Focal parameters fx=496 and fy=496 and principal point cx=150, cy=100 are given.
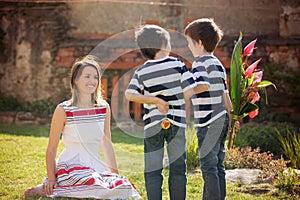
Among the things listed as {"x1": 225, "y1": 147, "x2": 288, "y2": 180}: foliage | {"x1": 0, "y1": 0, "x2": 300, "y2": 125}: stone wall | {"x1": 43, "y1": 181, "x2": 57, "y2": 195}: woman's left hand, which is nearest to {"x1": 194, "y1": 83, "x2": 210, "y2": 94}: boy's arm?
{"x1": 43, "y1": 181, "x2": 57, "y2": 195}: woman's left hand

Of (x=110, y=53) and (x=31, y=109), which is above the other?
(x=110, y=53)

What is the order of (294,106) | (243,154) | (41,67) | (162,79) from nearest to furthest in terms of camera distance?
(162,79) → (243,154) → (294,106) → (41,67)

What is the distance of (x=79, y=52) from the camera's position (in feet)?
32.5

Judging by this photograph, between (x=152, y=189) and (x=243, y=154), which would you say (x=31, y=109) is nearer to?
(x=243, y=154)

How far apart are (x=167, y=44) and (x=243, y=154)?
→ 8.34 feet

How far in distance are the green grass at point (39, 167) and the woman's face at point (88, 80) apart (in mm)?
966

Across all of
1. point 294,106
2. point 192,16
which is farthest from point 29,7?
point 294,106

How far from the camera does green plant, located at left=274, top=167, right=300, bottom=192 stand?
14.1ft

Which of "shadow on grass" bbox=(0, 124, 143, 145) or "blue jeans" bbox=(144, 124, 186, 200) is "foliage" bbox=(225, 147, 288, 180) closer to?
"blue jeans" bbox=(144, 124, 186, 200)

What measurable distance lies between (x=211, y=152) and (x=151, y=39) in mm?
850

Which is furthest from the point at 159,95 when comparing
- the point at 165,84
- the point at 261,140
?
the point at 261,140

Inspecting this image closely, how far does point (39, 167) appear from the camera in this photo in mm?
5180

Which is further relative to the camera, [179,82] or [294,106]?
[294,106]

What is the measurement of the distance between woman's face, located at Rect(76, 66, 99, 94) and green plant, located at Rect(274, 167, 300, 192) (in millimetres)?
1841
